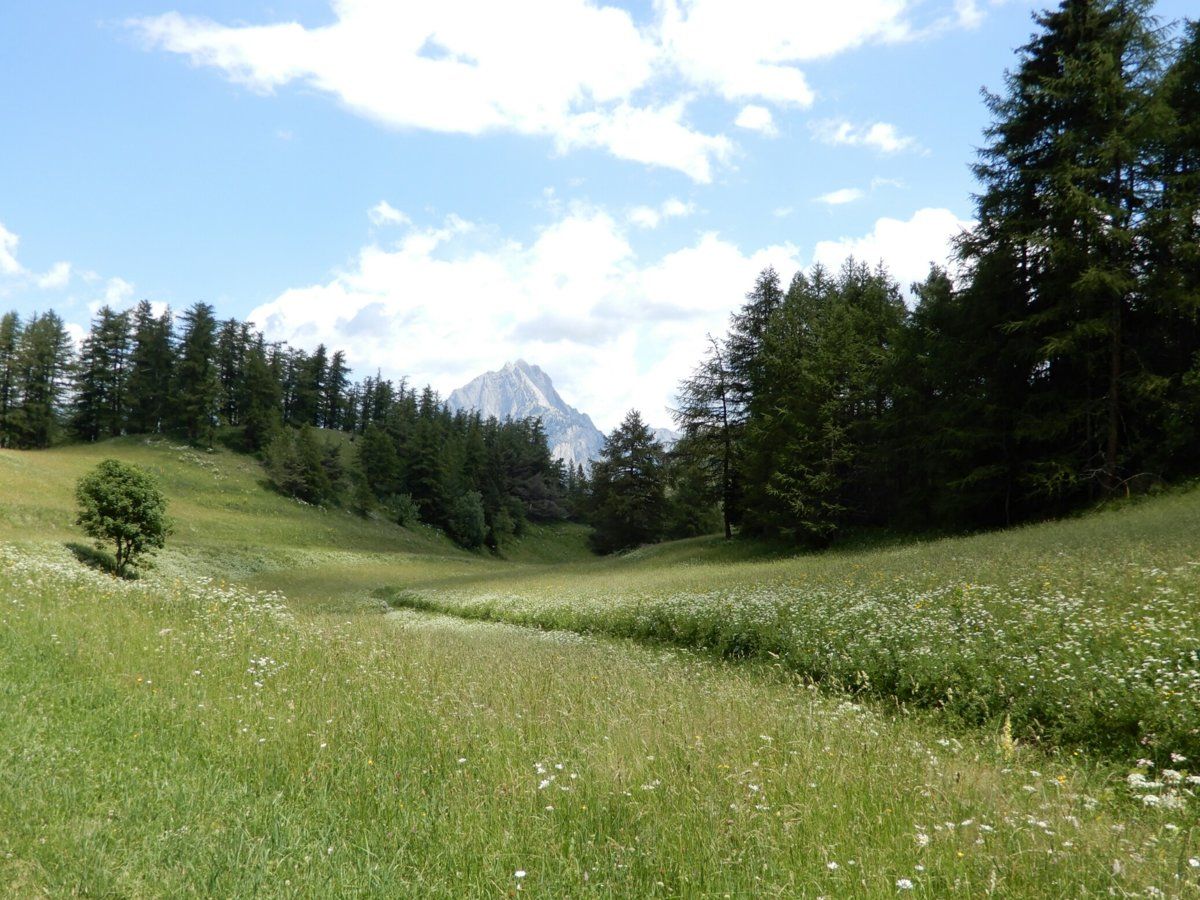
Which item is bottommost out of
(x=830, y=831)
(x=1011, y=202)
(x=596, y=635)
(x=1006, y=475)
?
(x=596, y=635)

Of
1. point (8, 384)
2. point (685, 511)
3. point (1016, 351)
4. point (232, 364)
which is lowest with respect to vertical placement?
point (685, 511)

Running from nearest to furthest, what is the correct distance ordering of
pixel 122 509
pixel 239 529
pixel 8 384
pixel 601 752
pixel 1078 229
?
1. pixel 601 752
2. pixel 1078 229
3. pixel 122 509
4. pixel 239 529
5. pixel 8 384

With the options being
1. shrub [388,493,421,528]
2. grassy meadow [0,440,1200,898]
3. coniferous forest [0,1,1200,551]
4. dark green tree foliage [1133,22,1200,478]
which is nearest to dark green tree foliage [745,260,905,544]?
coniferous forest [0,1,1200,551]

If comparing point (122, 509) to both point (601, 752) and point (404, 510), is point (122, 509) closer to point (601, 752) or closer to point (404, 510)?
point (601, 752)

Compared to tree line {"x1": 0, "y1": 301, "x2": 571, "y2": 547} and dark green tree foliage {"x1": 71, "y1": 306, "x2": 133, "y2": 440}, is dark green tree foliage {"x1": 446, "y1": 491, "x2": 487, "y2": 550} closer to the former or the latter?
tree line {"x1": 0, "y1": 301, "x2": 571, "y2": 547}

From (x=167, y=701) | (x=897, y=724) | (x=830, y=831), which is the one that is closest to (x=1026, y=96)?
(x=897, y=724)

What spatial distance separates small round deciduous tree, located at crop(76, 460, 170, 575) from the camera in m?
27.8

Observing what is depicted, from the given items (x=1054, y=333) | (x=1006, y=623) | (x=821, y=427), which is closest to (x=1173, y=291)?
(x=1054, y=333)

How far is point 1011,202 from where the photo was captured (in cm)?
2689

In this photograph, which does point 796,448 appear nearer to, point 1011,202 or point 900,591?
point 1011,202

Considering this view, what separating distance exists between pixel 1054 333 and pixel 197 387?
79.7 m

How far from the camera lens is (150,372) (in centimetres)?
8144

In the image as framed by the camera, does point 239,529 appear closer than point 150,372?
Yes

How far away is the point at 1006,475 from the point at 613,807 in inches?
1115
